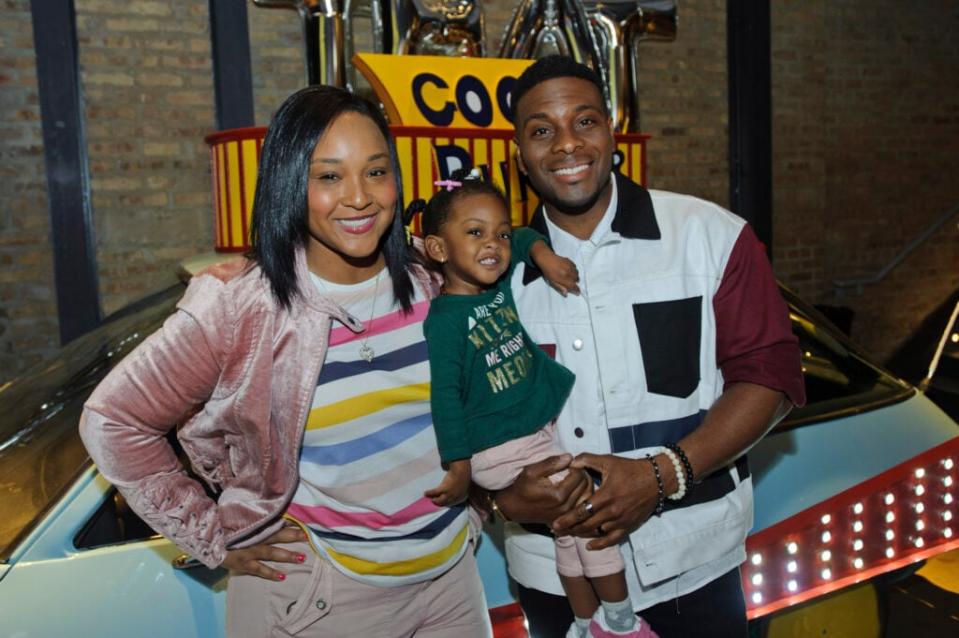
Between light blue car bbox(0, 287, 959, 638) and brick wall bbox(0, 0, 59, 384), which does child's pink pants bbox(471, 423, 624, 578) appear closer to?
light blue car bbox(0, 287, 959, 638)

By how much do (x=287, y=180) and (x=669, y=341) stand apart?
731 mm

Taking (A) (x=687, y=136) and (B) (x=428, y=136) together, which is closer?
(B) (x=428, y=136)

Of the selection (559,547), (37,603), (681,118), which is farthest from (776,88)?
(37,603)

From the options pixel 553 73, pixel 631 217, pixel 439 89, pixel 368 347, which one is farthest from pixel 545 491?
pixel 439 89

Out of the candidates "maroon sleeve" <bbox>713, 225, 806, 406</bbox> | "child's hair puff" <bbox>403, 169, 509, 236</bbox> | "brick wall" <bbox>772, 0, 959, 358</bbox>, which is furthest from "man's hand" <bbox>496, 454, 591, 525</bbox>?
"brick wall" <bbox>772, 0, 959, 358</bbox>

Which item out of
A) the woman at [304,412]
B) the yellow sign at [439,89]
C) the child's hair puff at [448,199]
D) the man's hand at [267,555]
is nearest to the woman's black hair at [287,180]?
the woman at [304,412]

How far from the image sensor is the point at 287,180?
1.37 metres

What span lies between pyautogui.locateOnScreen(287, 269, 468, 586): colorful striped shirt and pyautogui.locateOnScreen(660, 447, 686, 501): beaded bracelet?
15.9 inches

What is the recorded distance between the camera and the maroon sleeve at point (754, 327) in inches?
59.6

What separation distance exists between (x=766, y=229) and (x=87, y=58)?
5196 millimetres

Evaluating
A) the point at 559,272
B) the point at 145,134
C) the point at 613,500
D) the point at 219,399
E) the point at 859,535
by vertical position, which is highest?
the point at 145,134

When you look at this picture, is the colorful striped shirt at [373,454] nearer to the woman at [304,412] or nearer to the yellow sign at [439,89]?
the woman at [304,412]

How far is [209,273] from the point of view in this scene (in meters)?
1.39

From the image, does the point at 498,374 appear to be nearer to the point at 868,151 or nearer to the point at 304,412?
the point at 304,412
